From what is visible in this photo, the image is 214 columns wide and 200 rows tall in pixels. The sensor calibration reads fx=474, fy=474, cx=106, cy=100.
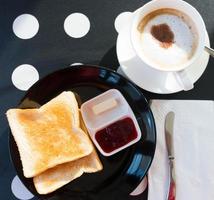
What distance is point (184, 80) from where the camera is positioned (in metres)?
1.02

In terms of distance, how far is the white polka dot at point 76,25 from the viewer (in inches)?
43.7

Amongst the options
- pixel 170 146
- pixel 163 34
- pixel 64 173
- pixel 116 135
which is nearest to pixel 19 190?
pixel 64 173

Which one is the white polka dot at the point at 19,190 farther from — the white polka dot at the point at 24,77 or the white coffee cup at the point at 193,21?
the white coffee cup at the point at 193,21

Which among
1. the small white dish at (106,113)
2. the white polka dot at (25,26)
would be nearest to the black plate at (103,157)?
the small white dish at (106,113)

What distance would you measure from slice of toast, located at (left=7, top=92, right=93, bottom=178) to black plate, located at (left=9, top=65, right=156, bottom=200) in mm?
29

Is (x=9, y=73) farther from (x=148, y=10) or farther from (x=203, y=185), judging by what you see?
(x=203, y=185)

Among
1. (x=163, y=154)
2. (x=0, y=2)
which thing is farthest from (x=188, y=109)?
(x=0, y=2)

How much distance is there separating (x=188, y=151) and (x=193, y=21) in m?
0.29

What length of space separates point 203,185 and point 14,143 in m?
0.44

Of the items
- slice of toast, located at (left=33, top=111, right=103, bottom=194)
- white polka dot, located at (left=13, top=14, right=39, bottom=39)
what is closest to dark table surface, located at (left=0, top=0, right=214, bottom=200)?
white polka dot, located at (left=13, top=14, right=39, bottom=39)

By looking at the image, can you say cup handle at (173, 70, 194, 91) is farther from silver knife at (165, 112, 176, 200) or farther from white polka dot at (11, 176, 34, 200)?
white polka dot at (11, 176, 34, 200)

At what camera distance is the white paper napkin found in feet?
3.54

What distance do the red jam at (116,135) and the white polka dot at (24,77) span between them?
7.8 inches

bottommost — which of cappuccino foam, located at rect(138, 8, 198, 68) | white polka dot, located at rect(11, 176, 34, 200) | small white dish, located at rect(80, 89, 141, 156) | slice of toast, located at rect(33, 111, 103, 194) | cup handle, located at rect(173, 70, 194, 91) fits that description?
white polka dot, located at rect(11, 176, 34, 200)
